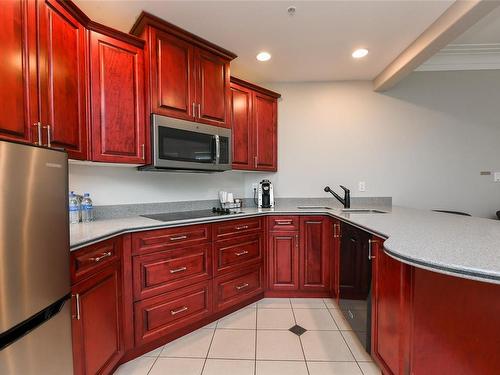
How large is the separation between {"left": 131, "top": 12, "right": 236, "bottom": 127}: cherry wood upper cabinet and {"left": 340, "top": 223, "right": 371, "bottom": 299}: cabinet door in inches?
58.9

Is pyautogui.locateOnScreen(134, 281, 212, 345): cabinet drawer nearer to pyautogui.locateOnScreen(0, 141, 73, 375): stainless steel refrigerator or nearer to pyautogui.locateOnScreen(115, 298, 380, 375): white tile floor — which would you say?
pyautogui.locateOnScreen(115, 298, 380, 375): white tile floor

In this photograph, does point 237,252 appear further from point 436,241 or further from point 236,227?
point 436,241

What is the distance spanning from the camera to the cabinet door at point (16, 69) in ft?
3.39

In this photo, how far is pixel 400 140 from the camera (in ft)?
9.53

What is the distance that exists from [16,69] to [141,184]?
1194 mm

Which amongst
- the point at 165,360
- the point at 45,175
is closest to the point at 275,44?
the point at 45,175

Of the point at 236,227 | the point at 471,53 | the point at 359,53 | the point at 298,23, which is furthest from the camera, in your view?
the point at 471,53

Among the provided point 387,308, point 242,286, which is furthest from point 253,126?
point 387,308

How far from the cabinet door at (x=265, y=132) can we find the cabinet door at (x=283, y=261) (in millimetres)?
835

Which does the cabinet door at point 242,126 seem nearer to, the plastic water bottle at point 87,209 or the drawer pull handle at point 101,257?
the plastic water bottle at point 87,209

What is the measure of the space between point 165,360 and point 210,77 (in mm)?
2234

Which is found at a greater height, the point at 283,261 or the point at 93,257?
the point at 93,257

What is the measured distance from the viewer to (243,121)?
2.56 meters

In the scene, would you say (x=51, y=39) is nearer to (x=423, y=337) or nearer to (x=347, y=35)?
(x=347, y=35)
